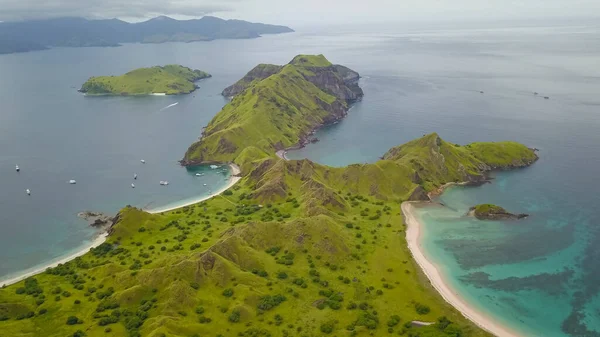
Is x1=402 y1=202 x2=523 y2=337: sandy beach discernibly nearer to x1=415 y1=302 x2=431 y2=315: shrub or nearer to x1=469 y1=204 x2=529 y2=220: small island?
x1=415 y1=302 x2=431 y2=315: shrub

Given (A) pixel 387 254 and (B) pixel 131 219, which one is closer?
(A) pixel 387 254

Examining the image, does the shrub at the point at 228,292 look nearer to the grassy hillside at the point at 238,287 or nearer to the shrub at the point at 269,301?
the grassy hillside at the point at 238,287

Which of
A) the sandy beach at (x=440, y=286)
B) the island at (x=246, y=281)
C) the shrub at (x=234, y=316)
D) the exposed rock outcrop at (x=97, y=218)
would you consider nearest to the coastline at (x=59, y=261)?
the island at (x=246, y=281)

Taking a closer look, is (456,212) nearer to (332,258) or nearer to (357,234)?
(357,234)

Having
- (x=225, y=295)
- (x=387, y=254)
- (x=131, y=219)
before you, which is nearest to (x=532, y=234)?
(x=387, y=254)

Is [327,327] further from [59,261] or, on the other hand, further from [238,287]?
[59,261]
